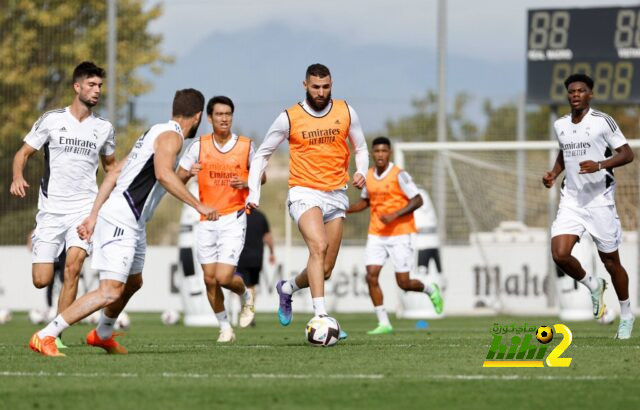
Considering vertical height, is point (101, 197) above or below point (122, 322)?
above

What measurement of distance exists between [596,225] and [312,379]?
5.18m

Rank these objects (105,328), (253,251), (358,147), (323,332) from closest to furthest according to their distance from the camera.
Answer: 1. (105,328)
2. (323,332)
3. (358,147)
4. (253,251)

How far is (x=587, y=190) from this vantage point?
492 inches

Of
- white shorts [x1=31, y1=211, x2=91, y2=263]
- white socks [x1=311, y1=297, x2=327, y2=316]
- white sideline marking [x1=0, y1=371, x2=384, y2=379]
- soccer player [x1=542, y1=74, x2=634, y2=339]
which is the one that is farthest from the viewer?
soccer player [x1=542, y1=74, x2=634, y2=339]

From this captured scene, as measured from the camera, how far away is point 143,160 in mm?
9938

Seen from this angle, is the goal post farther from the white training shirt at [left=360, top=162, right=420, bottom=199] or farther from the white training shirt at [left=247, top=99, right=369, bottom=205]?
the white training shirt at [left=247, top=99, right=369, bottom=205]

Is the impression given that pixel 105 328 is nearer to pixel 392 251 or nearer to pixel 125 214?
pixel 125 214

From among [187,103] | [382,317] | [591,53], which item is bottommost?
[382,317]

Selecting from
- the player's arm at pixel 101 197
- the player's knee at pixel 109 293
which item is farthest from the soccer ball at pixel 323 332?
the player's arm at pixel 101 197

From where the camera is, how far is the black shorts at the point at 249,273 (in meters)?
20.1

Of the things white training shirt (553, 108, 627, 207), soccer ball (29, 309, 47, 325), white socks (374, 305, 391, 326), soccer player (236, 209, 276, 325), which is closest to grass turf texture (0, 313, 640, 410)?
white training shirt (553, 108, 627, 207)

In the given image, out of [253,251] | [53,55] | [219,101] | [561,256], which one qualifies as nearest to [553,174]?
[561,256]

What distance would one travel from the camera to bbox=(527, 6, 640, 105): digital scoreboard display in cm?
2486

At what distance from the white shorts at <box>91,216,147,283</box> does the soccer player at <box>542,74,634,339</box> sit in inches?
176
